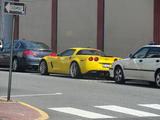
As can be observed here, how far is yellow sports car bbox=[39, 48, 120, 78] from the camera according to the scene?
63.6ft

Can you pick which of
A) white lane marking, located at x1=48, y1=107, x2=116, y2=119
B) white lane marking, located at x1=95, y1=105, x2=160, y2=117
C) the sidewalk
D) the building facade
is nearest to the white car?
white lane marking, located at x1=95, y1=105, x2=160, y2=117

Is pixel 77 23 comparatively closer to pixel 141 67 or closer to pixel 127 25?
pixel 127 25

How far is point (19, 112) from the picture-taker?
32.3 ft

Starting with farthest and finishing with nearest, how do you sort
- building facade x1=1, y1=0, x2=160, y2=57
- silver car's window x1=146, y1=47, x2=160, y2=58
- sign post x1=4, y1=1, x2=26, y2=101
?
building facade x1=1, y1=0, x2=160, y2=57, silver car's window x1=146, y1=47, x2=160, y2=58, sign post x1=4, y1=1, x2=26, y2=101

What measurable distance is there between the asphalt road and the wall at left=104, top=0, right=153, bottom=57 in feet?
32.4

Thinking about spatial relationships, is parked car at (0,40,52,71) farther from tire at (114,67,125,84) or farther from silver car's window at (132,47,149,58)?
silver car's window at (132,47,149,58)

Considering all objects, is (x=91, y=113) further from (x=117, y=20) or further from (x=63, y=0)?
(x=63, y=0)

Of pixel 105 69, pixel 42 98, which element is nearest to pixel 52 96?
pixel 42 98

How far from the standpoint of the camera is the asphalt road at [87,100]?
32.7 ft

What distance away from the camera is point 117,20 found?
89.8 ft

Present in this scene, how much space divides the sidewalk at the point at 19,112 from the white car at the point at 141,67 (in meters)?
6.12

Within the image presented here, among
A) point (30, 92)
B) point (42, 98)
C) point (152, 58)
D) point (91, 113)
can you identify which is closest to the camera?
point (91, 113)

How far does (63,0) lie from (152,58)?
17.2 metres

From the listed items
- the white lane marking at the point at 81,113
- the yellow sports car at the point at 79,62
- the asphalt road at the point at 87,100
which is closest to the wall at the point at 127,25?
the yellow sports car at the point at 79,62
